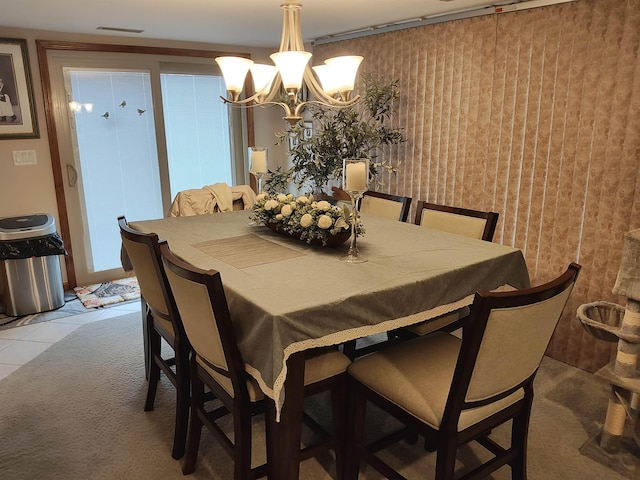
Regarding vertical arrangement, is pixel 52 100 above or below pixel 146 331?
above

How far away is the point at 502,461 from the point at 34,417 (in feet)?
7.30

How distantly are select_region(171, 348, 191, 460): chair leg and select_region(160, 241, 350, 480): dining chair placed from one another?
0.11m

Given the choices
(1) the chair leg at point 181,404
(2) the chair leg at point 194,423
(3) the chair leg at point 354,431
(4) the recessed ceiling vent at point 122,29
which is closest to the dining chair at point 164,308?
(1) the chair leg at point 181,404

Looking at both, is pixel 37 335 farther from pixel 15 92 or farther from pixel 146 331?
pixel 15 92

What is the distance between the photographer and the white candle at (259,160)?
2682mm

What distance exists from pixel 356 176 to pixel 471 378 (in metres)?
0.85

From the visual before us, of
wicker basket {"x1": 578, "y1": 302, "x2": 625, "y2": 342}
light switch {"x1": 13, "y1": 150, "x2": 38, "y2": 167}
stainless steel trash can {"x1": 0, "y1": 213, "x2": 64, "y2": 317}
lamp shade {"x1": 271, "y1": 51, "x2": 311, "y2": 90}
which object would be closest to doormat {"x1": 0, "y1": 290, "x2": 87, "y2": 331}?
stainless steel trash can {"x1": 0, "y1": 213, "x2": 64, "y2": 317}

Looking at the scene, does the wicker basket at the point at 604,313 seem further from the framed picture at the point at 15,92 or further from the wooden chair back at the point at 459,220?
the framed picture at the point at 15,92

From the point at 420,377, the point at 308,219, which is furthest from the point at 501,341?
the point at 308,219

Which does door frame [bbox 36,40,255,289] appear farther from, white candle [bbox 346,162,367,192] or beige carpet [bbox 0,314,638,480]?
white candle [bbox 346,162,367,192]

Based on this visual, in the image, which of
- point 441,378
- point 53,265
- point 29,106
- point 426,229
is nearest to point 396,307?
point 441,378

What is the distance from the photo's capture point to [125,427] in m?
2.38

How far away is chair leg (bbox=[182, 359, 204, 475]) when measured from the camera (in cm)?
199

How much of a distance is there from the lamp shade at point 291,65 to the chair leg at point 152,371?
1418mm
